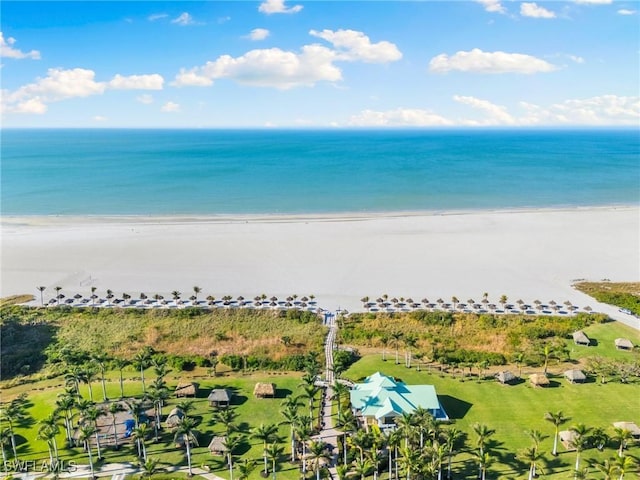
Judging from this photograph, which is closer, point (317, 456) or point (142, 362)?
point (317, 456)

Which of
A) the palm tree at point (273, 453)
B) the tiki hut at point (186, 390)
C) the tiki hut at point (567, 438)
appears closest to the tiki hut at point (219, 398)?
the tiki hut at point (186, 390)

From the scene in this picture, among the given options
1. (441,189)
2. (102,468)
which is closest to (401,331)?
(102,468)

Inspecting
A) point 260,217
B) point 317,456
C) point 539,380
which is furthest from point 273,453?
point 260,217

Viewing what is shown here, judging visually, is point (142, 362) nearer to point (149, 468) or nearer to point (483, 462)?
point (149, 468)

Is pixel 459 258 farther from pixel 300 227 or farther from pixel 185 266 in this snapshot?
pixel 185 266

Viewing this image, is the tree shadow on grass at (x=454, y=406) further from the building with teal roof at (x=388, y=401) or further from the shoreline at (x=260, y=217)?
the shoreline at (x=260, y=217)

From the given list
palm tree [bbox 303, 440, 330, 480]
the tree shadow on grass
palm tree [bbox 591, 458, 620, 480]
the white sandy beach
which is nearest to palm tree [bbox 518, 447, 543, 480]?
palm tree [bbox 591, 458, 620, 480]
